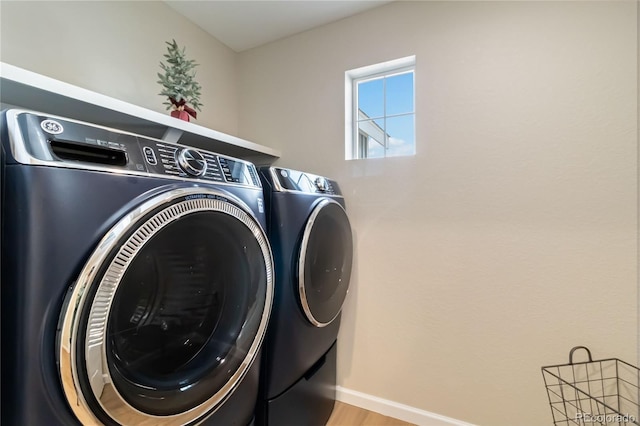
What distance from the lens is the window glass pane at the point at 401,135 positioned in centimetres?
159

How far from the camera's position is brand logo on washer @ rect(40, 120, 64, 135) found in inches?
20.1

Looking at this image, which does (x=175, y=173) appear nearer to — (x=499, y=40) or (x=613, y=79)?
(x=499, y=40)

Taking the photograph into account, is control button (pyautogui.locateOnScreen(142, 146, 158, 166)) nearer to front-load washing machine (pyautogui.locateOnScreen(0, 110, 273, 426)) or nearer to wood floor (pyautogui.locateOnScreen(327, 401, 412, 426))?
front-load washing machine (pyautogui.locateOnScreen(0, 110, 273, 426))

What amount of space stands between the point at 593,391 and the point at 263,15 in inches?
95.9

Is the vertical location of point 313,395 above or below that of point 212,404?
below

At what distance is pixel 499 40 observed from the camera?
130 cm

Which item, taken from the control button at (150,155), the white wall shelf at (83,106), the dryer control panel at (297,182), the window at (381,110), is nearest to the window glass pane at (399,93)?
the window at (381,110)

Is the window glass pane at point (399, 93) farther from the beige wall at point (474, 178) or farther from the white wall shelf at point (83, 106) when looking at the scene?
the white wall shelf at point (83, 106)

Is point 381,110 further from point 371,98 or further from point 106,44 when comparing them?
point 106,44

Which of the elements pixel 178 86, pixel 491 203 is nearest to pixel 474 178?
pixel 491 203

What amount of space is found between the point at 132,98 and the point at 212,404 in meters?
1.43

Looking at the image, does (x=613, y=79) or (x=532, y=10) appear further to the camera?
(x=532, y=10)

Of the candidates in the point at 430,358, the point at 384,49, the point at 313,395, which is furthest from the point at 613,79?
the point at 313,395

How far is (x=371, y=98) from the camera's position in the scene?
1.74 meters
